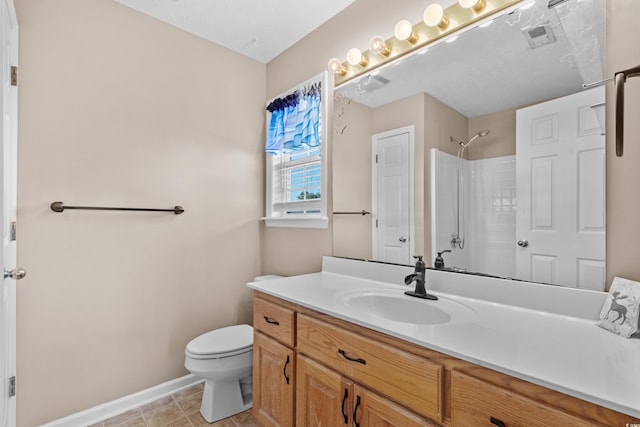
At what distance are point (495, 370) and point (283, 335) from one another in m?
0.95

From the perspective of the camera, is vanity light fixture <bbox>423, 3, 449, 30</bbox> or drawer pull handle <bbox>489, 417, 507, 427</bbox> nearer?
drawer pull handle <bbox>489, 417, 507, 427</bbox>

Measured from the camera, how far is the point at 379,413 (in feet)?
3.46

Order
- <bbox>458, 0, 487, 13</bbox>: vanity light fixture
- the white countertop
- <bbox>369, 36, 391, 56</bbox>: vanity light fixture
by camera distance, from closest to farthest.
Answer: the white countertop → <bbox>458, 0, 487, 13</bbox>: vanity light fixture → <bbox>369, 36, 391, 56</bbox>: vanity light fixture

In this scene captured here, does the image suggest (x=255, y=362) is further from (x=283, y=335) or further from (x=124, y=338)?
(x=124, y=338)

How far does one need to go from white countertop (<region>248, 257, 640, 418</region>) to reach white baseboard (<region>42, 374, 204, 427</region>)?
125cm

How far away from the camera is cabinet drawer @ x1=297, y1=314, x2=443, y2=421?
0.93 m

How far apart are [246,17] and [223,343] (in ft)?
6.96

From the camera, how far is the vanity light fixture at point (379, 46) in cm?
167

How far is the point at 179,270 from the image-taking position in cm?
218

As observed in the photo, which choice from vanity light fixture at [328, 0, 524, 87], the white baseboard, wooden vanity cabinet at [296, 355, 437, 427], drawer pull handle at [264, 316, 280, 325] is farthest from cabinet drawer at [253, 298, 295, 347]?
vanity light fixture at [328, 0, 524, 87]

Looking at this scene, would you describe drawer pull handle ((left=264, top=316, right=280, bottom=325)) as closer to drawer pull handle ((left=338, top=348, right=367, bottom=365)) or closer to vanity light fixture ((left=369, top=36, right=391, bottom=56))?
drawer pull handle ((left=338, top=348, right=367, bottom=365))

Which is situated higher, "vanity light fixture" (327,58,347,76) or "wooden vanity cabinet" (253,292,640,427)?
"vanity light fixture" (327,58,347,76)

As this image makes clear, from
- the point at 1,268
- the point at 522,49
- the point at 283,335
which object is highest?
the point at 522,49

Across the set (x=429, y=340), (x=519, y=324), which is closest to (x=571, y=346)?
(x=519, y=324)
